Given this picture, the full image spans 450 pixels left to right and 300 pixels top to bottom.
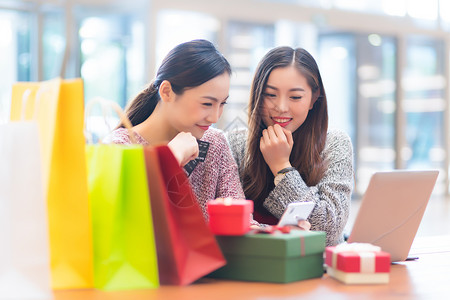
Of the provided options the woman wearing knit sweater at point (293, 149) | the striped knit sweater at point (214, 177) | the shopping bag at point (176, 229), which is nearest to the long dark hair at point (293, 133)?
the woman wearing knit sweater at point (293, 149)

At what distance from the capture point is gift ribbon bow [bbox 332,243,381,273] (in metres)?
1.13

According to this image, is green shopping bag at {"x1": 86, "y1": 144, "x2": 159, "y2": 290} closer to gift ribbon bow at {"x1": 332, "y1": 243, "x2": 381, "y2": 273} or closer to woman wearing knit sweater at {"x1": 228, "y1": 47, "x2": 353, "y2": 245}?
gift ribbon bow at {"x1": 332, "y1": 243, "x2": 381, "y2": 273}

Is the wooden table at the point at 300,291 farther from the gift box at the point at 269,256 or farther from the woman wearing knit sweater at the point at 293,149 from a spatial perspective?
the woman wearing knit sweater at the point at 293,149

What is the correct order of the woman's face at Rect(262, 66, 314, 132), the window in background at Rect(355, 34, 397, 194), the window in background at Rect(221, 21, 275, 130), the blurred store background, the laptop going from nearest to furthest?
1. the laptop
2. the woman's face at Rect(262, 66, 314, 132)
3. the blurred store background
4. the window in background at Rect(221, 21, 275, 130)
5. the window in background at Rect(355, 34, 397, 194)

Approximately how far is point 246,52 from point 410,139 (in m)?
3.09

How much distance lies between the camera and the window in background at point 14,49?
19.1 feet

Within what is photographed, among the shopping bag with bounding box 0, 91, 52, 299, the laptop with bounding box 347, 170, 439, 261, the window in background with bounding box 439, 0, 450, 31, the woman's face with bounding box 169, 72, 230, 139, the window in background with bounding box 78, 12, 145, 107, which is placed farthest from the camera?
the window in background with bounding box 439, 0, 450, 31

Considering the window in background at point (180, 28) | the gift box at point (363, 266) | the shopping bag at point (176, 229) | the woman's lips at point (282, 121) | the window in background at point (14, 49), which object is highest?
the window in background at point (180, 28)

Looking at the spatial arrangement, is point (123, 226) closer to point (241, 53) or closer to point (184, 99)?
point (184, 99)

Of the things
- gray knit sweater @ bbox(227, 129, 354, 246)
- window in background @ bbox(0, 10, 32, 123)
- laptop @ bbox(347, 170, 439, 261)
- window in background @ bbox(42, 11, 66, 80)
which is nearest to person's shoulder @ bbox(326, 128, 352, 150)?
gray knit sweater @ bbox(227, 129, 354, 246)

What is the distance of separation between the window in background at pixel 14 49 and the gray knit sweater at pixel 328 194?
179 inches

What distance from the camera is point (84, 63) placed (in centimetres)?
626

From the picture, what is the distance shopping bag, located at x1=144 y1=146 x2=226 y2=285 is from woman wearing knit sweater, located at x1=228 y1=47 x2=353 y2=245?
2.55ft

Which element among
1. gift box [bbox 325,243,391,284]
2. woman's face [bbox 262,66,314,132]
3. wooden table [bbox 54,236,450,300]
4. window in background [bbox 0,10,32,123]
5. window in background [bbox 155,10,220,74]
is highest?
window in background [bbox 155,10,220,74]
